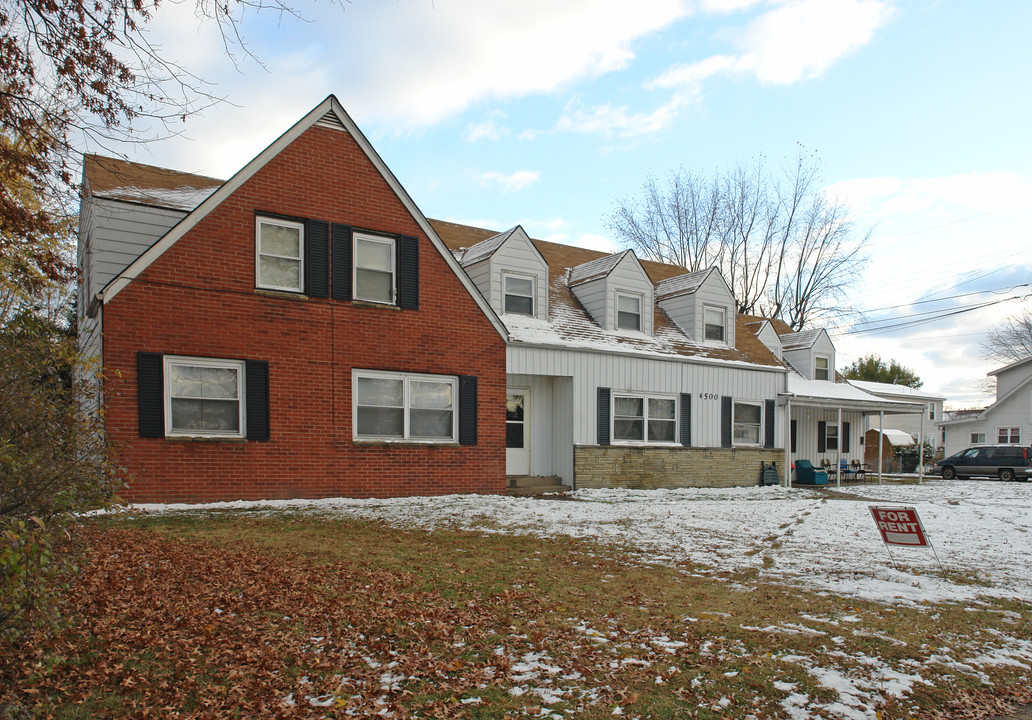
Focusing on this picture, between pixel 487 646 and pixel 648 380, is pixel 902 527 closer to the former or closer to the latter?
pixel 487 646

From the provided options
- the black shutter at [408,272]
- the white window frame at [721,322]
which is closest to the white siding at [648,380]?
the white window frame at [721,322]

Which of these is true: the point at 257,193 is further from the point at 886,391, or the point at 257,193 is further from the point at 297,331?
the point at 886,391

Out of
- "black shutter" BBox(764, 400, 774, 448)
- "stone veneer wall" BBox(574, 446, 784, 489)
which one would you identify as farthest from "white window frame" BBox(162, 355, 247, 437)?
"black shutter" BBox(764, 400, 774, 448)

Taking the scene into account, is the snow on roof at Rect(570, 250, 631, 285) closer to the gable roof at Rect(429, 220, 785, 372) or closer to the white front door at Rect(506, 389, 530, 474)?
the gable roof at Rect(429, 220, 785, 372)

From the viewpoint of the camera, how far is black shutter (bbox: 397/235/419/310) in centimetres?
1589

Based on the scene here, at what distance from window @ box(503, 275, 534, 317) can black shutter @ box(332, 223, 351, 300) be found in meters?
4.81

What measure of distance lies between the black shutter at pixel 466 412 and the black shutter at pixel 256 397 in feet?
13.5

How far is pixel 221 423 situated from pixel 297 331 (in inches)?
85.5

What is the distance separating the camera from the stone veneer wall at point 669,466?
1886 cm

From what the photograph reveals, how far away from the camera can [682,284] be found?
23.7 metres

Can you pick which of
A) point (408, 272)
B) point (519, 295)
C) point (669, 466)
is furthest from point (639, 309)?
point (408, 272)

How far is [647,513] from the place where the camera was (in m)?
14.0

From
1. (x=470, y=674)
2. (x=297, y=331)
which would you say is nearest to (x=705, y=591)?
(x=470, y=674)

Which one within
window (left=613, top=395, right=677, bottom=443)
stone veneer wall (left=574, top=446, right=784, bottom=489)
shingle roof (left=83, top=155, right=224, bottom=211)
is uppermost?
shingle roof (left=83, top=155, right=224, bottom=211)
